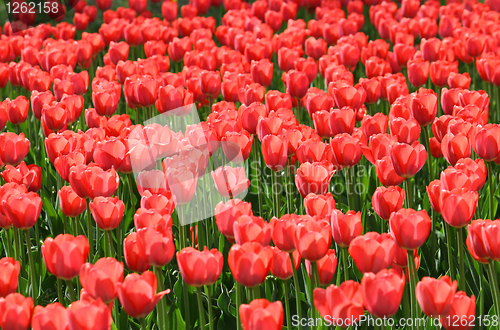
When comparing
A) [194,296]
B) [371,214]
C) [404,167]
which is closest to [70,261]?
[194,296]

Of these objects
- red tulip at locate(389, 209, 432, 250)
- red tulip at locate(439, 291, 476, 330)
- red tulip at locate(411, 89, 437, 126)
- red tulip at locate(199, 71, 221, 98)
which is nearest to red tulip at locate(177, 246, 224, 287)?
red tulip at locate(389, 209, 432, 250)

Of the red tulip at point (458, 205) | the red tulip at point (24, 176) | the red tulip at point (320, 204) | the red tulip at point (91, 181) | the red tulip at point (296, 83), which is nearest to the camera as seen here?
the red tulip at point (458, 205)

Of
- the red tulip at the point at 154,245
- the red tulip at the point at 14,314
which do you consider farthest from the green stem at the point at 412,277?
the red tulip at the point at 14,314

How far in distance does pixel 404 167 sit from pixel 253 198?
4.08ft

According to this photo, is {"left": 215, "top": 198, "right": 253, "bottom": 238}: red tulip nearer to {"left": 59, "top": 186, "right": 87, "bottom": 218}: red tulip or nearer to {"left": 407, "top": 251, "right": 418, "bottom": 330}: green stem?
{"left": 407, "top": 251, "right": 418, "bottom": 330}: green stem

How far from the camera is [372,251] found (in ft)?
5.81

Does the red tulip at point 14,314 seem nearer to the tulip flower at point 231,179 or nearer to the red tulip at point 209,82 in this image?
the tulip flower at point 231,179

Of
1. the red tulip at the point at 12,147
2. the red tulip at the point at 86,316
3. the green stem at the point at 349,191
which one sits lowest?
the green stem at the point at 349,191

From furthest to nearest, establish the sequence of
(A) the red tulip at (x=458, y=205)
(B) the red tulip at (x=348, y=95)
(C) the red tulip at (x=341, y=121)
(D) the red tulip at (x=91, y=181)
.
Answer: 1. (B) the red tulip at (x=348, y=95)
2. (C) the red tulip at (x=341, y=121)
3. (D) the red tulip at (x=91, y=181)
4. (A) the red tulip at (x=458, y=205)

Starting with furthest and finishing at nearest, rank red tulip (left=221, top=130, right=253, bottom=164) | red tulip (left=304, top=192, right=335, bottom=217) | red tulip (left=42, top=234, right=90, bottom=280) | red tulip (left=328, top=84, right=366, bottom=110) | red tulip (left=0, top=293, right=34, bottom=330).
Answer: red tulip (left=328, top=84, right=366, bottom=110) → red tulip (left=221, top=130, right=253, bottom=164) → red tulip (left=304, top=192, right=335, bottom=217) → red tulip (left=42, top=234, right=90, bottom=280) → red tulip (left=0, top=293, right=34, bottom=330)

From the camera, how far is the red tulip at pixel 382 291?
5.18 ft

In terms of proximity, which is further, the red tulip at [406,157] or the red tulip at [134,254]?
the red tulip at [406,157]

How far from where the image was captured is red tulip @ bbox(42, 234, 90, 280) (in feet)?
6.01

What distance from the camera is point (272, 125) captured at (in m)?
2.91
